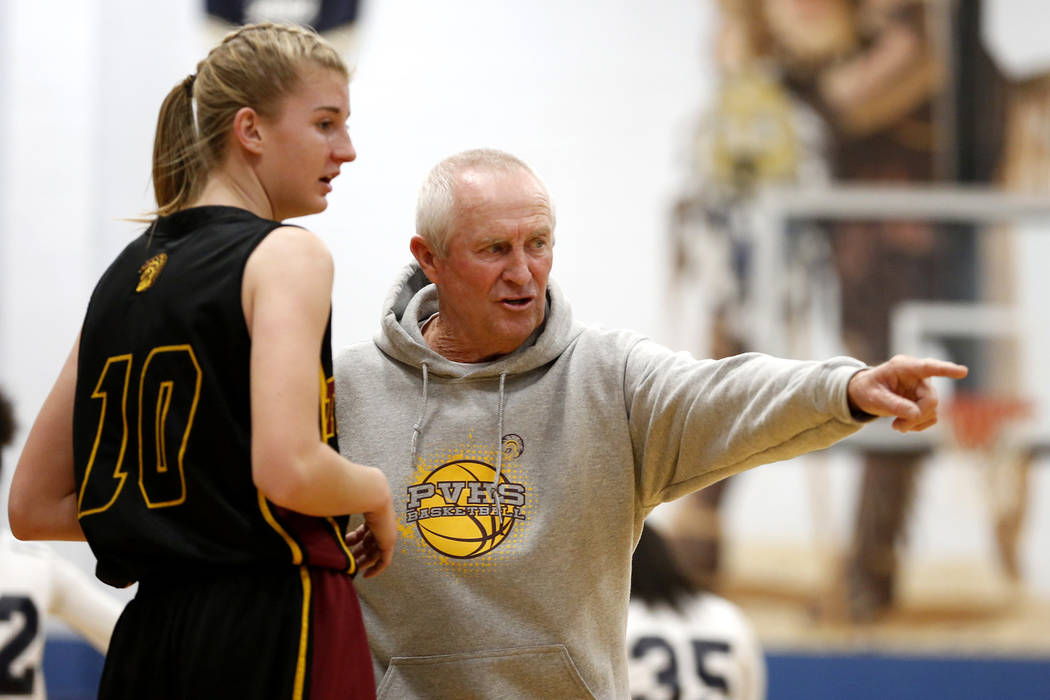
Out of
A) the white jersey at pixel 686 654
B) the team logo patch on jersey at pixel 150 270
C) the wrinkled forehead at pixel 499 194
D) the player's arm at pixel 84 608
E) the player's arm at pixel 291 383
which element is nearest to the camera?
the player's arm at pixel 291 383

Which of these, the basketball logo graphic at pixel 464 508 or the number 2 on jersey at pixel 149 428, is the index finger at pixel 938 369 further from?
the number 2 on jersey at pixel 149 428

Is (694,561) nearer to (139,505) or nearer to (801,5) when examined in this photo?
(801,5)

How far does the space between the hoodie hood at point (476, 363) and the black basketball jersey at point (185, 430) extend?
0.48 m

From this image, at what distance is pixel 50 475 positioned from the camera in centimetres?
177

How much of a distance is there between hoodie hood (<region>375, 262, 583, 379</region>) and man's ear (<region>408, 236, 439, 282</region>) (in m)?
0.09

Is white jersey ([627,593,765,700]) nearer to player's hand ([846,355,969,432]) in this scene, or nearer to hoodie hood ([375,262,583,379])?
hoodie hood ([375,262,583,379])

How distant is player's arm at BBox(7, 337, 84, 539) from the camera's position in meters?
1.75

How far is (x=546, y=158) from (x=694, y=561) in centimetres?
206

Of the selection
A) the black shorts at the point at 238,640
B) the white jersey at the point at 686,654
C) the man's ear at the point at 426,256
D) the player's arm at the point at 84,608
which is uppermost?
the man's ear at the point at 426,256

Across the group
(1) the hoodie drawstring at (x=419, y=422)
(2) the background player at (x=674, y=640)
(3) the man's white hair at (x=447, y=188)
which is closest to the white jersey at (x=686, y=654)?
(2) the background player at (x=674, y=640)

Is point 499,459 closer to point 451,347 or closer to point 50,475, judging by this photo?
point 451,347

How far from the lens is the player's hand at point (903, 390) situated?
1.55 m

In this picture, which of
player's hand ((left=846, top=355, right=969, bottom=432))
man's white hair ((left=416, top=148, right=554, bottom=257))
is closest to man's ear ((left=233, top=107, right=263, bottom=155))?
man's white hair ((left=416, top=148, right=554, bottom=257))

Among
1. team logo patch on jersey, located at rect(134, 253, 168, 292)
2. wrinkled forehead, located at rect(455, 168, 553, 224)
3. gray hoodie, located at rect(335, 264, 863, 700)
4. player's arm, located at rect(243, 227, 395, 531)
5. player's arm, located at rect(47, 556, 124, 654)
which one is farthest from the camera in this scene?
player's arm, located at rect(47, 556, 124, 654)
